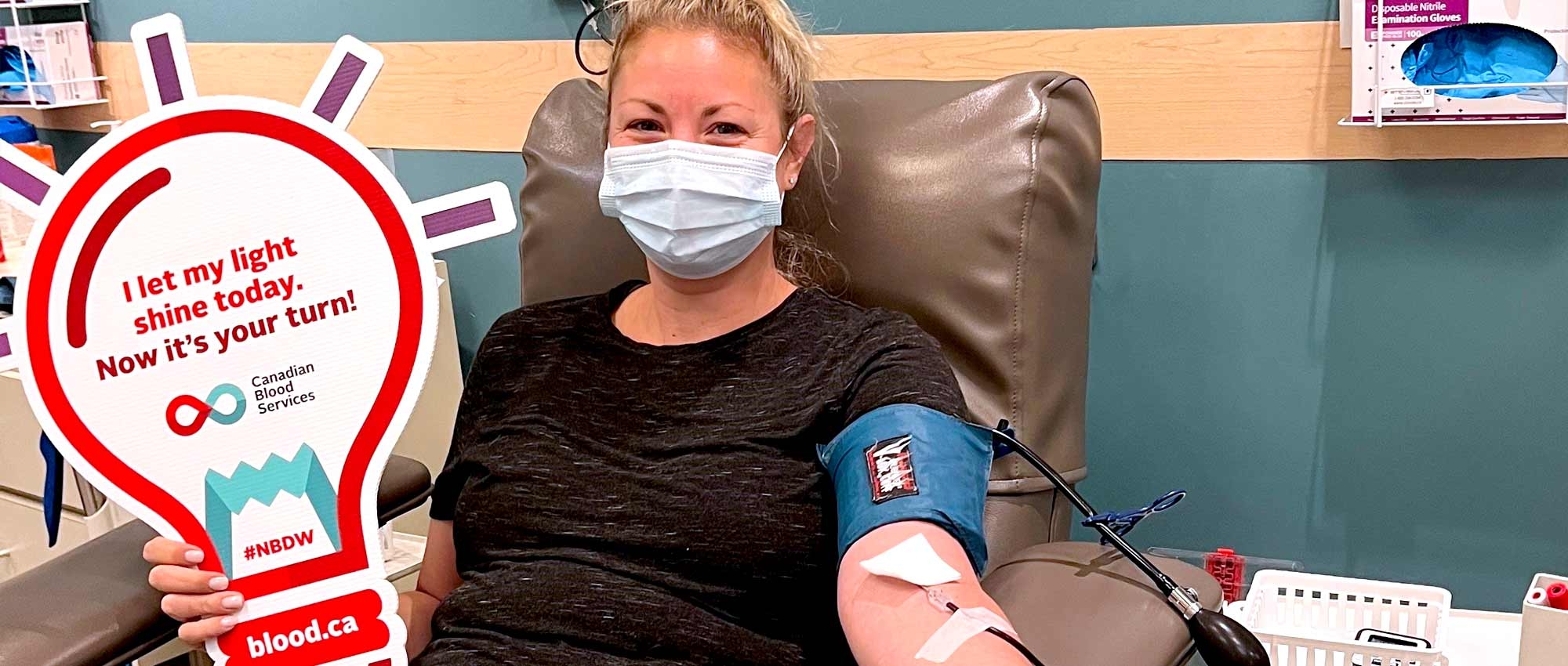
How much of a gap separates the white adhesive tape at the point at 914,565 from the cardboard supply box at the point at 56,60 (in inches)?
94.1

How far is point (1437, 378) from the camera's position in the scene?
184cm

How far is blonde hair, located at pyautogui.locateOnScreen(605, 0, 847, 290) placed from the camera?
1264 millimetres

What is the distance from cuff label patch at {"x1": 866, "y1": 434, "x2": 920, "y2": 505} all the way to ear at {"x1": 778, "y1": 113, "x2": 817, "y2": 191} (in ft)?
1.15

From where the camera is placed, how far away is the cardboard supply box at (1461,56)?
164 centimetres

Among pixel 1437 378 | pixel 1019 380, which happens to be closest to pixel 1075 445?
pixel 1019 380

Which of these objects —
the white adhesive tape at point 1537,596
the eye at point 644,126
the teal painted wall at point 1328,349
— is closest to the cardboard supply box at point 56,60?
the teal painted wall at point 1328,349

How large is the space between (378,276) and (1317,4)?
134 cm

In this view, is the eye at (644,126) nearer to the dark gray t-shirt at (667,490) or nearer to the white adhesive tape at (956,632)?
the dark gray t-shirt at (667,490)

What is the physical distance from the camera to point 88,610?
1114 mm

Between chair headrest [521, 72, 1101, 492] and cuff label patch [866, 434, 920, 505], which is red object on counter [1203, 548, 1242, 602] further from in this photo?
cuff label patch [866, 434, 920, 505]

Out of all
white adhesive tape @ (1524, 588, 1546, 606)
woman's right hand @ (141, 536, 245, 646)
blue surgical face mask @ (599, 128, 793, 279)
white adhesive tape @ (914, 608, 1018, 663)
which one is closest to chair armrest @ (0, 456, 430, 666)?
woman's right hand @ (141, 536, 245, 646)

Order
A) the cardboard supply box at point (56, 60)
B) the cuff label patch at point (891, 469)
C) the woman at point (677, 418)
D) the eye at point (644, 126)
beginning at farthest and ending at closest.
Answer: the cardboard supply box at point (56, 60) → the eye at point (644, 126) → the woman at point (677, 418) → the cuff label patch at point (891, 469)

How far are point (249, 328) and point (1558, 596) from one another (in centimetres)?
147

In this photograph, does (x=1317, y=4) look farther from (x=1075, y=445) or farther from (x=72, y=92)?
(x=72, y=92)
